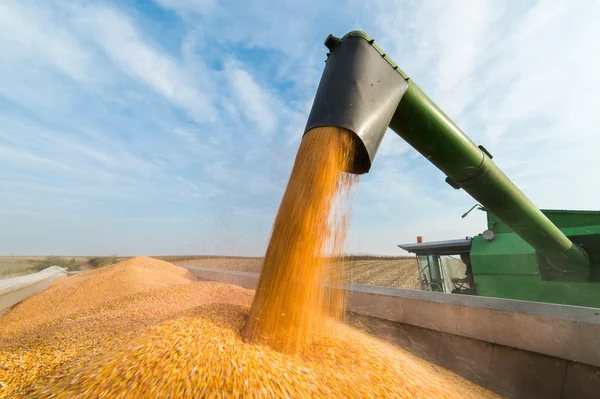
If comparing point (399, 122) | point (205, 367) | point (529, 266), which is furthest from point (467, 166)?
point (529, 266)

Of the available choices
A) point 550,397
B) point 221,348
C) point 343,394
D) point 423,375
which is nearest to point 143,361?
point 221,348

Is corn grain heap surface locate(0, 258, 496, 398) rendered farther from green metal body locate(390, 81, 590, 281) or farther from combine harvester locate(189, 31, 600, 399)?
green metal body locate(390, 81, 590, 281)

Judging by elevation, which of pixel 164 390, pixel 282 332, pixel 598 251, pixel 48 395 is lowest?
pixel 48 395

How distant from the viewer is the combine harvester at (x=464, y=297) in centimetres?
171

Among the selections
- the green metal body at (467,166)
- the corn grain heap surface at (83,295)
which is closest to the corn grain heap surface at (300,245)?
the green metal body at (467,166)

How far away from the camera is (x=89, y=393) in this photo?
1167mm

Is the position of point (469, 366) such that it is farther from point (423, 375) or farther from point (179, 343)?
point (179, 343)

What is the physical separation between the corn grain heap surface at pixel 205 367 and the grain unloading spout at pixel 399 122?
1.13 m

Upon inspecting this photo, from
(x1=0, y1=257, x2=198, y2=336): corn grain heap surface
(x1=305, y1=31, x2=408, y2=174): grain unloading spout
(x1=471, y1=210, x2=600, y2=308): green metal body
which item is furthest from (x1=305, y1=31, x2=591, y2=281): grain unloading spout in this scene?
(x1=0, y1=257, x2=198, y2=336): corn grain heap surface

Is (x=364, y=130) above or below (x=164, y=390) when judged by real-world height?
above

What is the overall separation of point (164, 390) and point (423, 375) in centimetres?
146

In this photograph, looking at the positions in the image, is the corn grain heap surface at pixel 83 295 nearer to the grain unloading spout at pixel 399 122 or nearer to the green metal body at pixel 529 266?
the grain unloading spout at pixel 399 122

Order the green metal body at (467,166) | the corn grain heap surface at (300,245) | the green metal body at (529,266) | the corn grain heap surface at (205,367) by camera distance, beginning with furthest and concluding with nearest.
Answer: the green metal body at (529,266) < the green metal body at (467,166) < the corn grain heap surface at (300,245) < the corn grain heap surface at (205,367)

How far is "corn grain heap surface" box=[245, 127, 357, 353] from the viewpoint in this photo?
1.62 m
